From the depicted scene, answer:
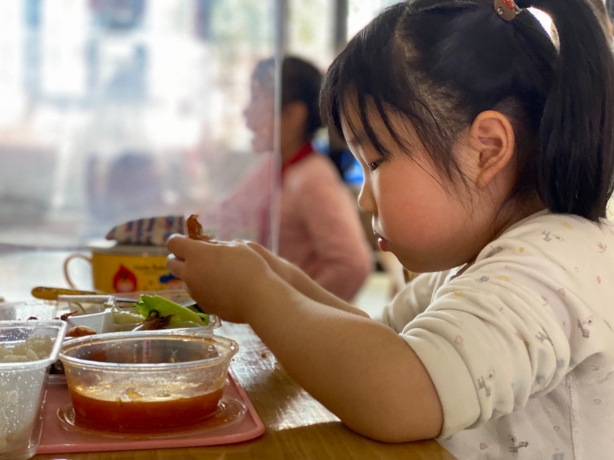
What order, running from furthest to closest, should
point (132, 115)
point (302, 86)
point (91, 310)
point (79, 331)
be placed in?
1. point (302, 86)
2. point (132, 115)
3. point (91, 310)
4. point (79, 331)

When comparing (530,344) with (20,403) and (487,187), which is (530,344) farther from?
(20,403)

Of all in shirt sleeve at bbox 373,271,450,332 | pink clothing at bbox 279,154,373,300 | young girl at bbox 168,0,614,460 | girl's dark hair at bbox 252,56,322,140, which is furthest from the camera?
girl's dark hair at bbox 252,56,322,140

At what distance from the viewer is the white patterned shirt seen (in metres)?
0.56

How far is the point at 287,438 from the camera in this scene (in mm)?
539

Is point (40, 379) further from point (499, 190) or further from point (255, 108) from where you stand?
point (255, 108)

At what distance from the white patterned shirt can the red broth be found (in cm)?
18

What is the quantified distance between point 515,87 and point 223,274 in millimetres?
338

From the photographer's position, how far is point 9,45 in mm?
1587

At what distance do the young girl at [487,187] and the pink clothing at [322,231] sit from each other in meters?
1.28

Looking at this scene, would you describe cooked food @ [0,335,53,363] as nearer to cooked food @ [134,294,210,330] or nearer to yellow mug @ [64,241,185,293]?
cooked food @ [134,294,210,330]

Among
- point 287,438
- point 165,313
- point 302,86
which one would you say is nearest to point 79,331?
point 165,313

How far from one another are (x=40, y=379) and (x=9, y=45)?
1291 millimetres

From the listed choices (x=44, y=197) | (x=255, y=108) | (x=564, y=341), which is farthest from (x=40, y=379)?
(x=44, y=197)

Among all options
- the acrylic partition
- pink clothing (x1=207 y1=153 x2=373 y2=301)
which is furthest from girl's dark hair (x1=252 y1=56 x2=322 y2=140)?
the acrylic partition
